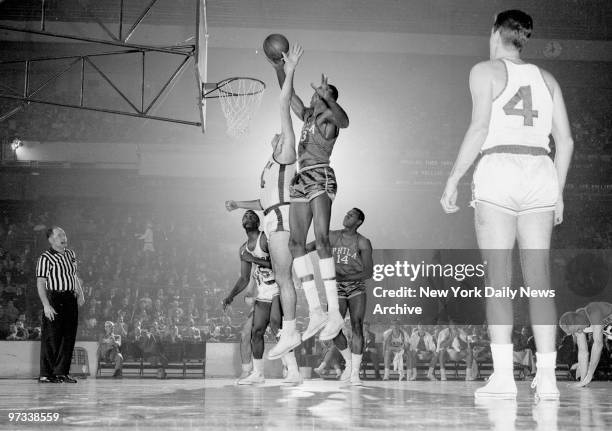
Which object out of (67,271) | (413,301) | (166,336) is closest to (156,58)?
(166,336)

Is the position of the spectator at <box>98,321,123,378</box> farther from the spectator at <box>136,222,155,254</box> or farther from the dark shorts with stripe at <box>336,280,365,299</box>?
the spectator at <box>136,222,155,254</box>

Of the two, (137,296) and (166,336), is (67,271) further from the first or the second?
(137,296)

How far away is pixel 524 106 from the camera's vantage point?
3.42 metres

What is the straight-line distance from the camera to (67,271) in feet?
22.9

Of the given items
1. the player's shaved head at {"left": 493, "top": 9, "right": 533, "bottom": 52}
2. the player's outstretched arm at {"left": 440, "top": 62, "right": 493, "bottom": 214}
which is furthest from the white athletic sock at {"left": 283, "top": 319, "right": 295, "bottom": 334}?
the player's shaved head at {"left": 493, "top": 9, "right": 533, "bottom": 52}

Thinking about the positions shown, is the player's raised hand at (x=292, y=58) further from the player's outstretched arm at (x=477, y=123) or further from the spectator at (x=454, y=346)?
the spectator at (x=454, y=346)

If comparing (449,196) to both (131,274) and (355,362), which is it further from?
(131,274)

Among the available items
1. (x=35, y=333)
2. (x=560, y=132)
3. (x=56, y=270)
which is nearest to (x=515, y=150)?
(x=560, y=132)

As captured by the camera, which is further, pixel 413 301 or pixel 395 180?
pixel 395 180

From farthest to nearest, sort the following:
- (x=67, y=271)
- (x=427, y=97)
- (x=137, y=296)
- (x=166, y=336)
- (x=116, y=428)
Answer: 1. (x=427, y=97)
2. (x=137, y=296)
3. (x=166, y=336)
4. (x=67, y=271)
5. (x=116, y=428)

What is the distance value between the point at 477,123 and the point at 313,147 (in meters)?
1.21

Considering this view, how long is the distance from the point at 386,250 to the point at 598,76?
6.53m

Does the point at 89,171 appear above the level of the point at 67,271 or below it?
above

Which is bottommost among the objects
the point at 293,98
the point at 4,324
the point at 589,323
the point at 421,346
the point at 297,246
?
the point at 421,346
